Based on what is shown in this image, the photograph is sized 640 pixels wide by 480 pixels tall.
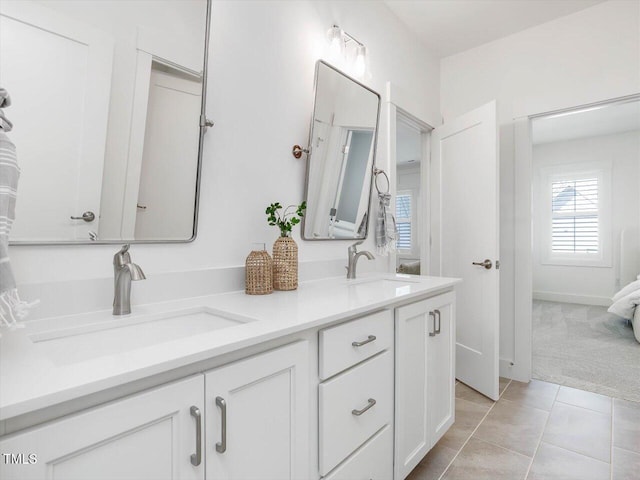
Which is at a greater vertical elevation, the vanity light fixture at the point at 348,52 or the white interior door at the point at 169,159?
the vanity light fixture at the point at 348,52

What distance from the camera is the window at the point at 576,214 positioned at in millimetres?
5340

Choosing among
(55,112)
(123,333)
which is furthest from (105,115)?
(123,333)

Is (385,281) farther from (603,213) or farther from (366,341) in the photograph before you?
(603,213)

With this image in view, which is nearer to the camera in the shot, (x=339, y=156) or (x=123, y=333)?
(x=123, y=333)

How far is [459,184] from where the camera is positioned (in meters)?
2.74

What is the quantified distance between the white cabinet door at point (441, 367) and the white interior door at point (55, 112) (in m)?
1.44

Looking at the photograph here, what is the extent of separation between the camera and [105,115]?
3.54 feet

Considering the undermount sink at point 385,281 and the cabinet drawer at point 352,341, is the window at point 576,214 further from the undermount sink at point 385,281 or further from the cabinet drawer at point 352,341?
the cabinet drawer at point 352,341

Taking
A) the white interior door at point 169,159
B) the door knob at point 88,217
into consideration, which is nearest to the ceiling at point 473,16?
the white interior door at point 169,159

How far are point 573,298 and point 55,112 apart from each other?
22.2 feet

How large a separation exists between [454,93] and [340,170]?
1.83 meters

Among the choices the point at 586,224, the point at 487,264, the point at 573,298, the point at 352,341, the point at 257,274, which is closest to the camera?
the point at 352,341

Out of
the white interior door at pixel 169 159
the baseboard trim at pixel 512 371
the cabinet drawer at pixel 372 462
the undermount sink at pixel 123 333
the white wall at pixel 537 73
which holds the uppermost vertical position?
the white wall at pixel 537 73

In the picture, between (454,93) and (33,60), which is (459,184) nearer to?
(454,93)
